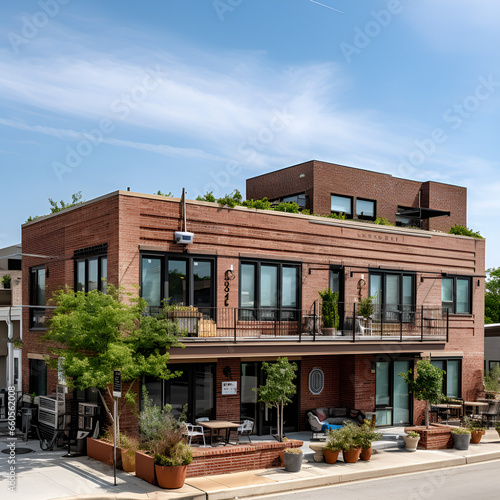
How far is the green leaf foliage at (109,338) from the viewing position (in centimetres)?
1481

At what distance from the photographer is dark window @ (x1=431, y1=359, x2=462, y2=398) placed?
24672mm

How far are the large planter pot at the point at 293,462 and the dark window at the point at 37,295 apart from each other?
10.0 m

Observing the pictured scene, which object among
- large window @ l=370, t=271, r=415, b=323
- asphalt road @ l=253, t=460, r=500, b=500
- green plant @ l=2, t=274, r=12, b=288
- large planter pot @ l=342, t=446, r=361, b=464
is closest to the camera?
asphalt road @ l=253, t=460, r=500, b=500

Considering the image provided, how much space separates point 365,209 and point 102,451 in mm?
17603

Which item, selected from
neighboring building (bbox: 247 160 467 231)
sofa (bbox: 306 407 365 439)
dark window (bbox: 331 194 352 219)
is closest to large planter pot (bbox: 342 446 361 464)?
sofa (bbox: 306 407 365 439)

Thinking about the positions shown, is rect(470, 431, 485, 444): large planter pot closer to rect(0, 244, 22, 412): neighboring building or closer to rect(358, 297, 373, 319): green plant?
rect(358, 297, 373, 319): green plant

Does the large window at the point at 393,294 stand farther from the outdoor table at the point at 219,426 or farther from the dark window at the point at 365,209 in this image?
the outdoor table at the point at 219,426

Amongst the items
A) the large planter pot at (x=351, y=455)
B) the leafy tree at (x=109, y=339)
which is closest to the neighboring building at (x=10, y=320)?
the leafy tree at (x=109, y=339)

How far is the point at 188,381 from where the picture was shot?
18234 millimetres

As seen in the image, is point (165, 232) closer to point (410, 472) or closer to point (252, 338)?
point (252, 338)

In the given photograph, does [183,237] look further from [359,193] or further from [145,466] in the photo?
[359,193]

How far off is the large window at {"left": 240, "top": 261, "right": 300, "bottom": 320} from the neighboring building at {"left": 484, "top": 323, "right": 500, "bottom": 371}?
13576 mm

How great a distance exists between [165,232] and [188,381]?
4.45m

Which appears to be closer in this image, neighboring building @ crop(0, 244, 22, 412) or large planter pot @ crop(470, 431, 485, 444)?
large planter pot @ crop(470, 431, 485, 444)
